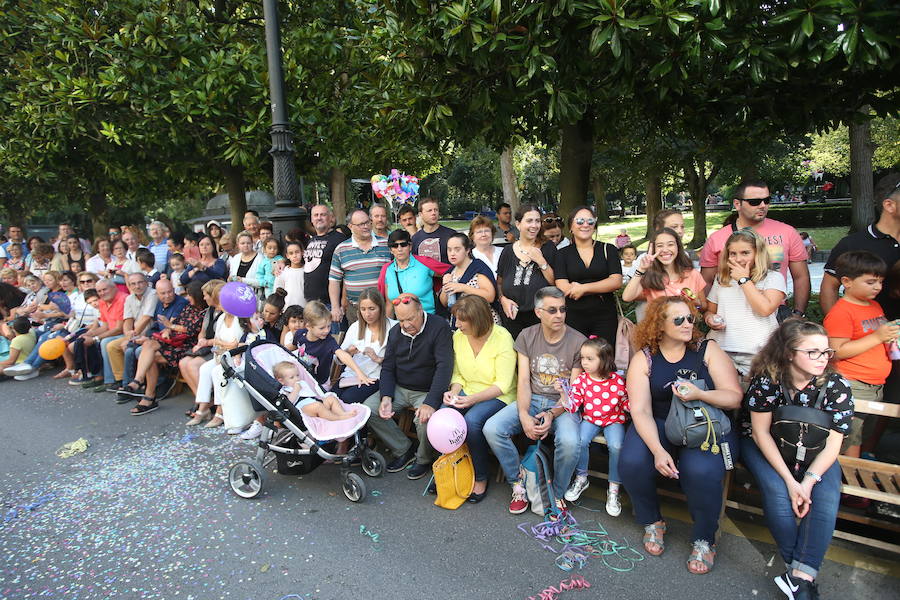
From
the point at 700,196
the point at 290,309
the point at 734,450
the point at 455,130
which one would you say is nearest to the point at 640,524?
the point at 734,450

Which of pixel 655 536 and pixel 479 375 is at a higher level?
pixel 479 375

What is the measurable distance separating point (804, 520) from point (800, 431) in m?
0.46

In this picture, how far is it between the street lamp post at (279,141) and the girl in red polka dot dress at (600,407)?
454cm

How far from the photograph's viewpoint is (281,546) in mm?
3477

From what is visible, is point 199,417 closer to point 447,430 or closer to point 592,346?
point 447,430

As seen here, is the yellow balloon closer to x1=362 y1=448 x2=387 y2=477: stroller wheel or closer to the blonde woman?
x1=362 y1=448 x2=387 y2=477: stroller wheel

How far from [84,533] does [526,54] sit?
16.3 feet

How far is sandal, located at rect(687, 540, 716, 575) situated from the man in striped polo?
3715 millimetres

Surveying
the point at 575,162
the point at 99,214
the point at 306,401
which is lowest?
the point at 306,401

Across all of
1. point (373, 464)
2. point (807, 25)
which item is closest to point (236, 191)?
point (373, 464)

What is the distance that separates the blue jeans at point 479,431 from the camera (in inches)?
154

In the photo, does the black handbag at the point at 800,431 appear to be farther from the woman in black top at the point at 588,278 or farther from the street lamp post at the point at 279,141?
the street lamp post at the point at 279,141

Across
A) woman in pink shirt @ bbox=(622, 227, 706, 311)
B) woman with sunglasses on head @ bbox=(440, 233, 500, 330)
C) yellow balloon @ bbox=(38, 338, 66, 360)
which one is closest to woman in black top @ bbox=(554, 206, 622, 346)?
woman in pink shirt @ bbox=(622, 227, 706, 311)

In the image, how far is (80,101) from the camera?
8141mm
